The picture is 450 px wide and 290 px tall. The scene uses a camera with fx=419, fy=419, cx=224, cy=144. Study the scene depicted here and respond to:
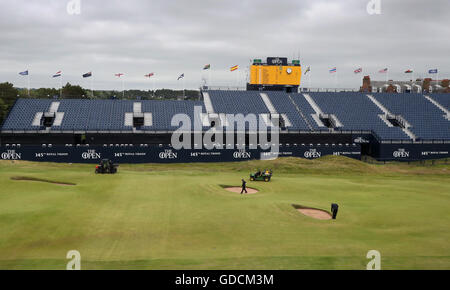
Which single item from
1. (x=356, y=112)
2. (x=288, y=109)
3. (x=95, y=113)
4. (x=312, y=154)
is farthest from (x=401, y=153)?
(x=95, y=113)

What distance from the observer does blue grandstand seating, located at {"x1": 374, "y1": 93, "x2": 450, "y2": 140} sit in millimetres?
74562

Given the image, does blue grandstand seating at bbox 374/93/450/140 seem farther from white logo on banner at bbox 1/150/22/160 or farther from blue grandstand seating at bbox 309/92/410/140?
white logo on banner at bbox 1/150/22/160

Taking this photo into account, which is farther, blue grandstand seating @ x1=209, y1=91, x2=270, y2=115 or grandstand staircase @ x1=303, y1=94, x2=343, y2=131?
blue grandstand seating @ x1=209, y1=91, x2=270, y2=115

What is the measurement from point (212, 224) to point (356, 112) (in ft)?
195

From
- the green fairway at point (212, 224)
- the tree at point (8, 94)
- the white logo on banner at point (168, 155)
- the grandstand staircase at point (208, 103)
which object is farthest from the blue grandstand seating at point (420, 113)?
the tree at point (8, 94)

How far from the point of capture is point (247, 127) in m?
71.3

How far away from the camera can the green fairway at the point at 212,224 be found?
849 inches

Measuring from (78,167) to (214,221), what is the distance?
3416 centimetres

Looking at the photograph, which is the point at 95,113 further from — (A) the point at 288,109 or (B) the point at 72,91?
(B) the point at 72,91

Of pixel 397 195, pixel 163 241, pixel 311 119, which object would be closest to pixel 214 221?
pixel 163 241

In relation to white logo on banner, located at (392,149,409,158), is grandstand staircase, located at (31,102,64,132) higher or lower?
higher

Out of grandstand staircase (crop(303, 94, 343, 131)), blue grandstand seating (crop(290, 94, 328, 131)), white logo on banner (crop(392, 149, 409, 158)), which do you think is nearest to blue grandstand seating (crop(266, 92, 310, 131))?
blue grandstand seating (crop(290, 94, 328, 131))

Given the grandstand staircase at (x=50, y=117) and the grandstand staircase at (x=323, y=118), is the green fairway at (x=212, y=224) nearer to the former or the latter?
the grandstand staircase at (x=50, y=117)

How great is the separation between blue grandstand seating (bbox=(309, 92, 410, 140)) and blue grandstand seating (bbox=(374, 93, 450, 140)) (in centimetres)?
345
